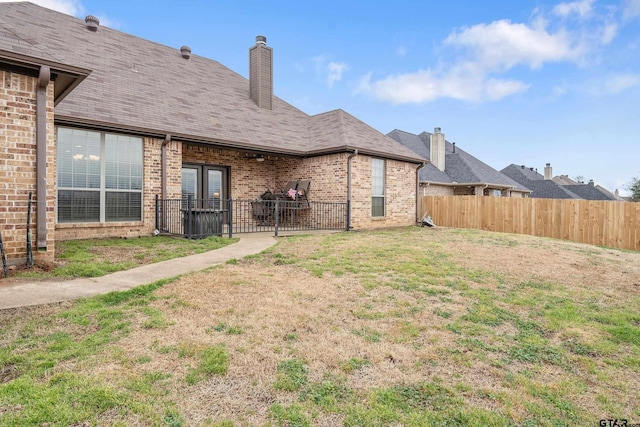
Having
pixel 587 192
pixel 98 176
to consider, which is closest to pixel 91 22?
pixel 98 176

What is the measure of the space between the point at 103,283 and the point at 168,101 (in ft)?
26.7

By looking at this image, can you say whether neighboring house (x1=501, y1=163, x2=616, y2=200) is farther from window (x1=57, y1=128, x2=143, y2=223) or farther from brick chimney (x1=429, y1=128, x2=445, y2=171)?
window (x1=57, y1=128, x2=143, y2=223)

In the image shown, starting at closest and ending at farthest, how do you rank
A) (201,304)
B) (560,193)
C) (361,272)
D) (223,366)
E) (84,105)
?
(223,366)
(201,304)
(361,272)
(84,105)
(560,193)

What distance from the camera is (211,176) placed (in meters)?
11.9

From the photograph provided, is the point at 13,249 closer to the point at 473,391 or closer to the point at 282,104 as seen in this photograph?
the point at 473,391

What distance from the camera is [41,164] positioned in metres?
5.33

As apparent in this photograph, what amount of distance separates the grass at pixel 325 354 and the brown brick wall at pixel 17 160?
2423mm

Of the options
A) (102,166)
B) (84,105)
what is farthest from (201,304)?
(84,105)

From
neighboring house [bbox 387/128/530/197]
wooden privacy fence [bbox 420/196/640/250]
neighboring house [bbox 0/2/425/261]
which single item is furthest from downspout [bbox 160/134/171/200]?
neighboring house [bbox 387/128/530/197]

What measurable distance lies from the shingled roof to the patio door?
4.88ft

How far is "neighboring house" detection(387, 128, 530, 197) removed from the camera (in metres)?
21.4

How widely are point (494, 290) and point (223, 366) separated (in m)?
3.94

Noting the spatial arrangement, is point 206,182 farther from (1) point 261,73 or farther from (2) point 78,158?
(1) point 261,73

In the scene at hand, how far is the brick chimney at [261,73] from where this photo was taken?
14289 millimetres
